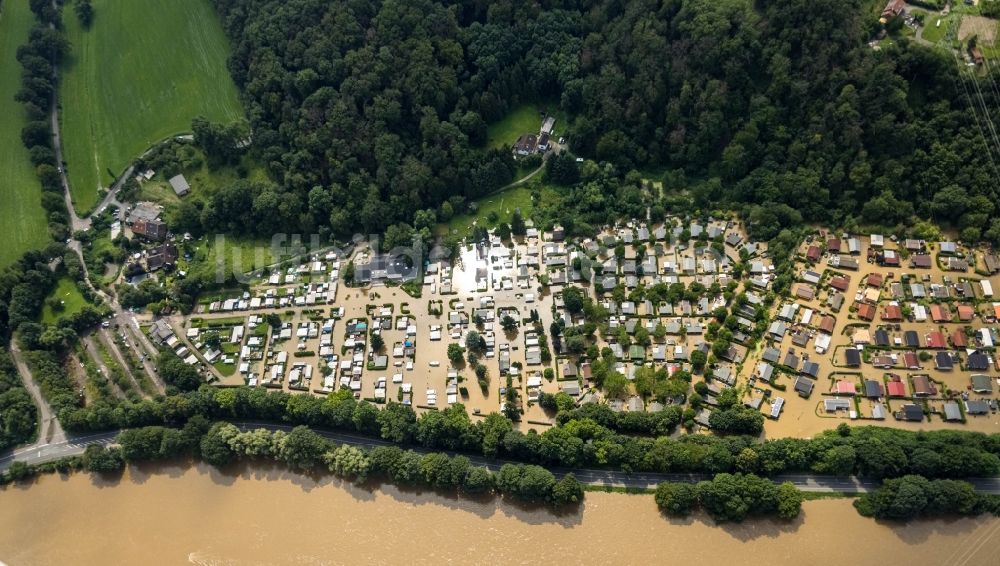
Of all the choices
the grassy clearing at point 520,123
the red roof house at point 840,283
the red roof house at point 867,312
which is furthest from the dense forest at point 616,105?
the red roof house at point 867,312

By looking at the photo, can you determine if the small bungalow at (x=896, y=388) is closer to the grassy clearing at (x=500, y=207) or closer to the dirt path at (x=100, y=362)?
the grassy clearing at (x=500, y=207)

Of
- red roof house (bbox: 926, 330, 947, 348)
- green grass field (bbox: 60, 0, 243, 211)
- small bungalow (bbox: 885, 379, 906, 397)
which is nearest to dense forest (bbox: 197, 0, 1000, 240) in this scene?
green grass field (bbox: 60, 0, 243, 211)

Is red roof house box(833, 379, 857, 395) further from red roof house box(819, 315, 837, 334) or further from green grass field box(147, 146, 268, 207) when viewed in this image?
green grass field box(147, 146, 268, 207)

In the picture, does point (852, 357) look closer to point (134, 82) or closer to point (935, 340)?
point (935, 340)

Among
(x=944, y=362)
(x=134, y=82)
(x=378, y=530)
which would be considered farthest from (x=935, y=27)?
(x=134, y=82)

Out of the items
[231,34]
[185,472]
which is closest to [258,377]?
[185,472]

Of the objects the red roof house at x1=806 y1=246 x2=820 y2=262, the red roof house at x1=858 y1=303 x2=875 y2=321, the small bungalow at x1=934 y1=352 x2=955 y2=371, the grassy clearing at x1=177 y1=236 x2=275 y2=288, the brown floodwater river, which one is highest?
the grassy clearing at x1=177 y1=236 x2=275 y2=288
